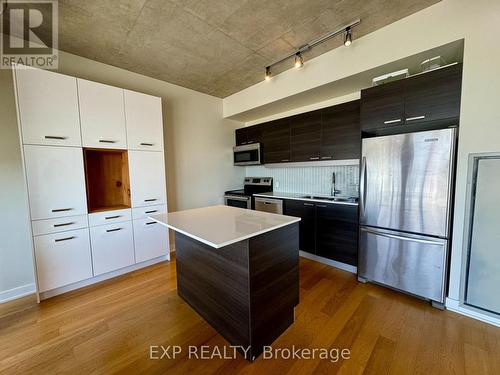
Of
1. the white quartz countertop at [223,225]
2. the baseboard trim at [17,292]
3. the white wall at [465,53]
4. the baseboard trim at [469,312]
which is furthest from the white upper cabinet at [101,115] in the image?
the baseboard trim at [469,312]

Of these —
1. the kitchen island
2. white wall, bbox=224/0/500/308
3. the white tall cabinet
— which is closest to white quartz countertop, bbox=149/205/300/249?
the kitchen island

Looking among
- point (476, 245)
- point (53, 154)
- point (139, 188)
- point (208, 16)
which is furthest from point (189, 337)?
point (208, 16)

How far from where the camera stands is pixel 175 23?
1943 millimetres

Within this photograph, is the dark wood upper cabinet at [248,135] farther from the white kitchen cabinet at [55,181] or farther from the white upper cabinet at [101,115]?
the white kitchen cabinet at [55,181]

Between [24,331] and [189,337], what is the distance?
143 centimetres

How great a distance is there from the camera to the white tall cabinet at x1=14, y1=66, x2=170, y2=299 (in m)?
2.00

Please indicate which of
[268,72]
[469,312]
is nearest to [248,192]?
[268,72]

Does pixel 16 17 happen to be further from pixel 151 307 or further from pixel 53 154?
pixel 151 307

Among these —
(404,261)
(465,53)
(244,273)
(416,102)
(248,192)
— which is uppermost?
(465,53)

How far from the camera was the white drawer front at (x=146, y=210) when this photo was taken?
2.67 meters

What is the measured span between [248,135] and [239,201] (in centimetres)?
132

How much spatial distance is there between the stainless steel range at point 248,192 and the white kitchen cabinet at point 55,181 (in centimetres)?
225

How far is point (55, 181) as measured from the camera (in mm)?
2107

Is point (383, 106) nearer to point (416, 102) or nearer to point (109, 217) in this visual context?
point (416, 102)
